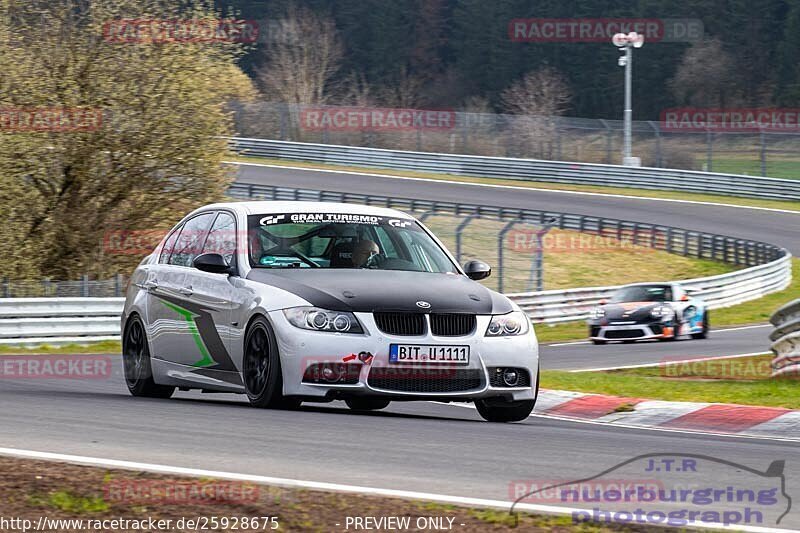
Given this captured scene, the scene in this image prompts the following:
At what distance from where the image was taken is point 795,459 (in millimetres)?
7797

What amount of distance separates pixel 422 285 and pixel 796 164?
47968 mm

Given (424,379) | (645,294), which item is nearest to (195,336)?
(424,379)

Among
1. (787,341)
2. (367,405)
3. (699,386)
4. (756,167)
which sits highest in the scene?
(367,405)

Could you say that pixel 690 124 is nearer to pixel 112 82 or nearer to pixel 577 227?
pixel 577 227

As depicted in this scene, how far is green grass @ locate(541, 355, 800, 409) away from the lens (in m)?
12.0

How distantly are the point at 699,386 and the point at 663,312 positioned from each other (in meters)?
10.6

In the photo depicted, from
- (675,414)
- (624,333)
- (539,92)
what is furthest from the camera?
(539,92)

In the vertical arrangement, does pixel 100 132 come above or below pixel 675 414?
above

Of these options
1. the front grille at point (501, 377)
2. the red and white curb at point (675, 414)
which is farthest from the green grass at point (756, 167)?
the front grille at point (501, 377)

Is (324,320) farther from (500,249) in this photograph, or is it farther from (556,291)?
(556,291)

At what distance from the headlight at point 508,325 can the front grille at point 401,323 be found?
52 centimetres

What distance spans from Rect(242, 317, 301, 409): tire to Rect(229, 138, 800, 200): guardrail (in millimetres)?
40844

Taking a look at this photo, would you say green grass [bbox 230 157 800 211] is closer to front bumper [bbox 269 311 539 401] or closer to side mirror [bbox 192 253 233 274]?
side mirror [bbox 192 253 233 274]

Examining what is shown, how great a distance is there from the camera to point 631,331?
23.9 metres
